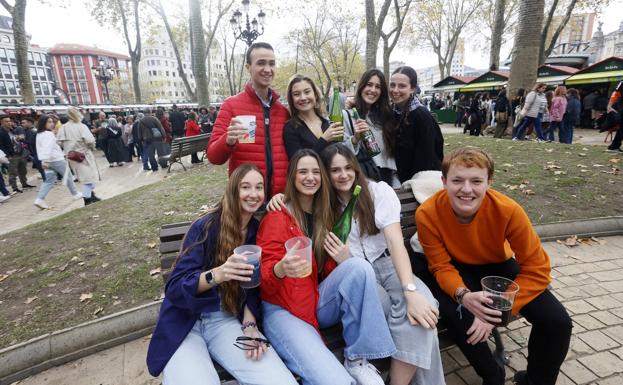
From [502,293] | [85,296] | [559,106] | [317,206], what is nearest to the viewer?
[502,293]

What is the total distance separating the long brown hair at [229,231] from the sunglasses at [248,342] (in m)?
0.21

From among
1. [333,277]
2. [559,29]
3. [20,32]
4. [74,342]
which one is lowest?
[74,342]

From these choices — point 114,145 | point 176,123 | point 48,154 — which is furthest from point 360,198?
point 176,123

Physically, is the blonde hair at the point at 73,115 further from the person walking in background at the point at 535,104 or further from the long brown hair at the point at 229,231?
the person walking in background at the point at 535,104

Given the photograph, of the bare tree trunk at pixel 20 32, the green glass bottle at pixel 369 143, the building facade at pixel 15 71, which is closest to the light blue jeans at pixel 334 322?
the green glass bottle at pixel 369 143

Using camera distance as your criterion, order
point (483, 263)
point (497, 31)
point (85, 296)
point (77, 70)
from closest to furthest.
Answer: point (483, 263) → point (85, 296) → point (497, 31) → point (77, 70)

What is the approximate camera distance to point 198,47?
47.5ft

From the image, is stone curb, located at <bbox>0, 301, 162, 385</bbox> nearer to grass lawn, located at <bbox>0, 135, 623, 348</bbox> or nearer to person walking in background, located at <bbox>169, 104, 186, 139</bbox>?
grass lawn, located at <bbox>0, 135, 623, 348</bbox>

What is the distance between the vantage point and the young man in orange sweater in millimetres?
1975

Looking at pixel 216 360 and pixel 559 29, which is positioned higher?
pixel 559 29

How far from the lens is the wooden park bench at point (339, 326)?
81.2 inches

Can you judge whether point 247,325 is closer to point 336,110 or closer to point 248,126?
point 248,126

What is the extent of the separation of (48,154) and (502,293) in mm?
8871

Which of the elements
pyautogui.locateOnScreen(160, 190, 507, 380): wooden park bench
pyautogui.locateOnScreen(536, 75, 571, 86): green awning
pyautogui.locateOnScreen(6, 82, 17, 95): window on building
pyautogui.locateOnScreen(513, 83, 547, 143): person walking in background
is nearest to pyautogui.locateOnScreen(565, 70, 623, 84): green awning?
pyautogui.locateOnScreen(536, 75, 571, 86): green awning
